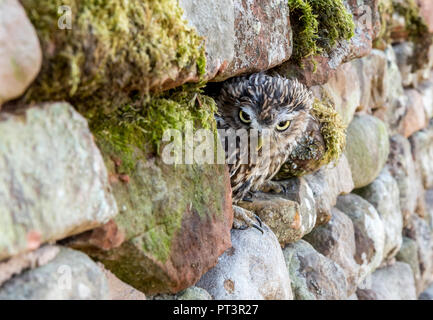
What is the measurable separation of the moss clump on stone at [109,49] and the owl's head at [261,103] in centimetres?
59

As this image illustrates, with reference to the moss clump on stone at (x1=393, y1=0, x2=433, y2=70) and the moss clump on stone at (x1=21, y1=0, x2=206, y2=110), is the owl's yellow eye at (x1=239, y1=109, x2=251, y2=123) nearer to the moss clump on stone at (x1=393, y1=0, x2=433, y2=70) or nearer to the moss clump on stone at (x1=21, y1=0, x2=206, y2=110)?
the moss clump on stone at (x1=21, y1=0, x2=206, y2=110)

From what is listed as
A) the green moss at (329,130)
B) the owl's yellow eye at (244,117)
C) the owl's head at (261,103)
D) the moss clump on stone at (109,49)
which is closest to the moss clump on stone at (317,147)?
the green moss at (329,130)

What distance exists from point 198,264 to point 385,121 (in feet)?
8.61

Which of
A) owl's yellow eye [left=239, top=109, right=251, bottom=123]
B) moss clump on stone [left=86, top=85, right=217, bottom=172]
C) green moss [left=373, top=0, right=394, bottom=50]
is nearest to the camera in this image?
moss clump on stone [left=86, top=85, right=217, bottom=172]

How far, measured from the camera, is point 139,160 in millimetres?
1141

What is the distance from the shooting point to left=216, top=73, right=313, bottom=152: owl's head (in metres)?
1.76

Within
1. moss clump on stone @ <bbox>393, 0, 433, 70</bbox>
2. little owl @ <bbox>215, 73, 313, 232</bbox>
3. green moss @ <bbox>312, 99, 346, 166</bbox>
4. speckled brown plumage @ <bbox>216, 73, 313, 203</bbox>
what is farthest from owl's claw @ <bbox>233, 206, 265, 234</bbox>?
moss clump on stone @ <bbox>393, 0, 433, 70</bbox>

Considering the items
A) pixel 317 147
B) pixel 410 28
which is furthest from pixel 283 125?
pixel 410 28

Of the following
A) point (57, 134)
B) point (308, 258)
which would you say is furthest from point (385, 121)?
point (57, 134)

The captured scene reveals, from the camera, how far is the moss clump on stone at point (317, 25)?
6.17ft

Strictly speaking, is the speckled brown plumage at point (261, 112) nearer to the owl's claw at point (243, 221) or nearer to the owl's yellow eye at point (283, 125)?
the owl's yellow eye at point (283, 125)

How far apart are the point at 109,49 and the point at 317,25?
49.1 inches

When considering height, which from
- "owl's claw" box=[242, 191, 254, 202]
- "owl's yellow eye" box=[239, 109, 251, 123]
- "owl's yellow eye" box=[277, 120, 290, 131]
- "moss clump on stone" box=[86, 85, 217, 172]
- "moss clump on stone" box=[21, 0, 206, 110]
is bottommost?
"owl's claw" box=[242, 191, 254, 202]

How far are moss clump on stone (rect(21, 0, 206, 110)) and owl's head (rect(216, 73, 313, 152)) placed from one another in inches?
23.3
